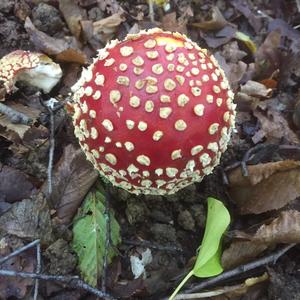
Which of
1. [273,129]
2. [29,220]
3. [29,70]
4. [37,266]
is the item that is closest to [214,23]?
[273,129]

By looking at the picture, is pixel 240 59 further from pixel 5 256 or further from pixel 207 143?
pixel 5 256

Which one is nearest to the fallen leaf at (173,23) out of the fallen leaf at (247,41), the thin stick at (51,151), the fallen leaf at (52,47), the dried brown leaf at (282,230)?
the fallen leaf at (247,41)

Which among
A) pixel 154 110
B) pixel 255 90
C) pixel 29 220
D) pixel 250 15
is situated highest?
pixel 154 110

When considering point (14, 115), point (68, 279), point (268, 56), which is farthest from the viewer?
point (268, 56)

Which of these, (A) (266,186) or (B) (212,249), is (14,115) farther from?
(A) (266,186)

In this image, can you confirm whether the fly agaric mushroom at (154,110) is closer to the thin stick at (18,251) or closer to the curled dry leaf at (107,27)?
the thin stick at (18,251)

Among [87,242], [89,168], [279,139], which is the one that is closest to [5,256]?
[87,242]

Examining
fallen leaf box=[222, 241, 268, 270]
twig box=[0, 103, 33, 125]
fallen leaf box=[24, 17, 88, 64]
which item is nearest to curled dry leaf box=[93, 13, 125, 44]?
fallen leaf box=[24, 17, 88, 64]

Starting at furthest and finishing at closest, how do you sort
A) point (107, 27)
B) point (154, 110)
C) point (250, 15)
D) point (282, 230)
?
point (250, 15) → point (107, 27) → point (282, 230) → point (154, 110)
